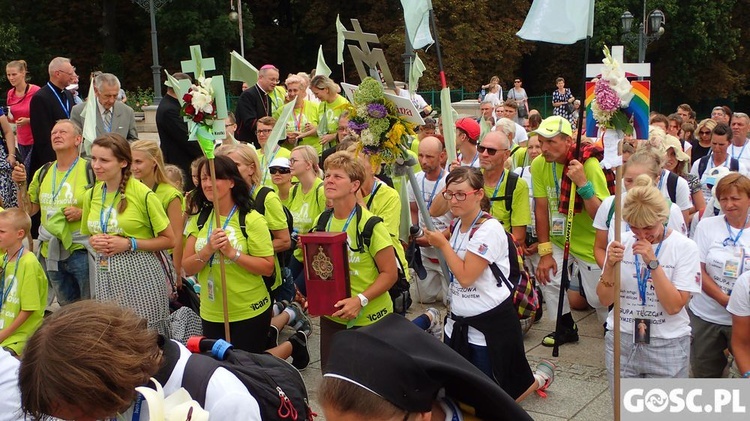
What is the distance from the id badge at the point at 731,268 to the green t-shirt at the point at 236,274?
3125 mm

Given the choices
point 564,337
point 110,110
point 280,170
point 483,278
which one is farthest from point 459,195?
point 110,110

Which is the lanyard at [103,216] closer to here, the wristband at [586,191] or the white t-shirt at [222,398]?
the white t-shirt at [222,398]

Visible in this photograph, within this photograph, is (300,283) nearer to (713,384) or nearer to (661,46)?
(713,384)

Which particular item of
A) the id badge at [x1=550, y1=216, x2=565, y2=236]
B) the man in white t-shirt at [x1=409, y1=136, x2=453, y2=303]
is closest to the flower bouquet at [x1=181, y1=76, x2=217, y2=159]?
the man in white t-shirt at [x1=409, y1=136, x2=453, y2=303]

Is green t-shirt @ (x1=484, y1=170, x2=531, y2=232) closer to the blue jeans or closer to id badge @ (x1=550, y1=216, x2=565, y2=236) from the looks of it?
id badge @ (x1=550, y1=216, x2=565, y2=236)

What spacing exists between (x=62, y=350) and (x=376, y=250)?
310 centimetres

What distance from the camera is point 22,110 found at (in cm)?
1049

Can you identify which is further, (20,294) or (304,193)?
(304,193)

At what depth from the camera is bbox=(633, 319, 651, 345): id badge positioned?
4.96 meters

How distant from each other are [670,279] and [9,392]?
12.1 ft

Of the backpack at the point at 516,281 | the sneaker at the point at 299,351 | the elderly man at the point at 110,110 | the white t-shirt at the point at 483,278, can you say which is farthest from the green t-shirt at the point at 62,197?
the white t-shirt at the point at 483,278

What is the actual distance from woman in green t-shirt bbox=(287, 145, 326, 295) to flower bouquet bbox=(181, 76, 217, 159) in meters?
1.72

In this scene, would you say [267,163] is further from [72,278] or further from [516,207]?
[516,207]

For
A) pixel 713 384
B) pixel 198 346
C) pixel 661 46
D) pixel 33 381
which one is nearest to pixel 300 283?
pixel 713 384
